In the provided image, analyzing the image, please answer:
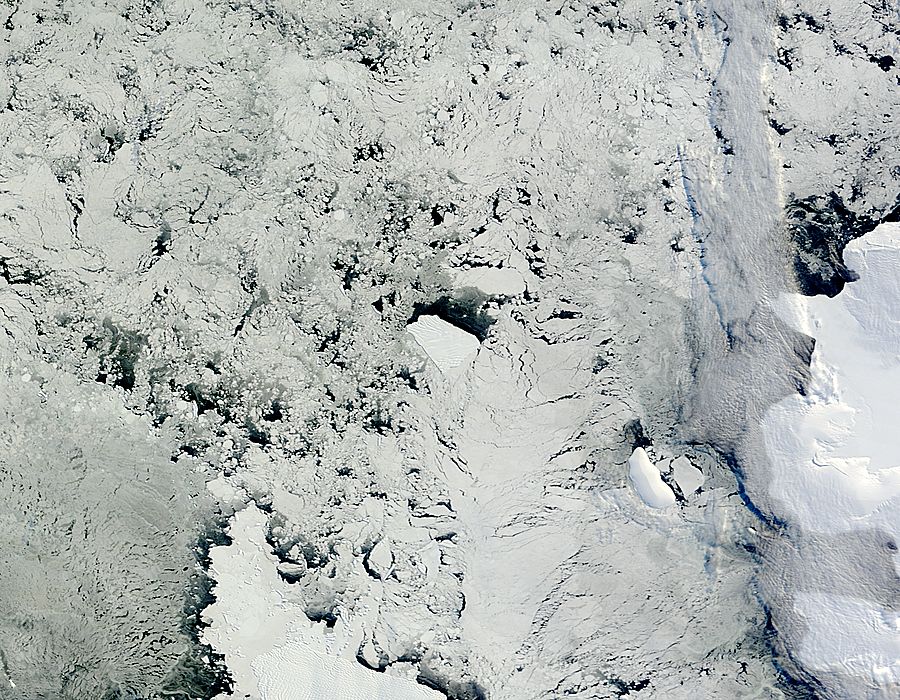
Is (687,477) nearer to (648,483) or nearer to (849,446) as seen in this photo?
(648,483)

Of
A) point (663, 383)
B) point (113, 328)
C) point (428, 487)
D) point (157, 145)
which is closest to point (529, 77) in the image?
point (663, 383)

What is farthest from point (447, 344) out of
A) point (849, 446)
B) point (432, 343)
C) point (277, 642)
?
point (849, 446)

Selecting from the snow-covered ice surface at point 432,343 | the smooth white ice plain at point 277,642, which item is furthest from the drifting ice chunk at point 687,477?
the smooth white ice plain at point 277,642

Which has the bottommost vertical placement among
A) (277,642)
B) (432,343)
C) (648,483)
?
(277,642)

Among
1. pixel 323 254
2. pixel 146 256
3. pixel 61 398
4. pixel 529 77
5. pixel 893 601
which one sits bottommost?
pixel 61 398

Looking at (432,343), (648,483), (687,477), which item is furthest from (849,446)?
(432,343)

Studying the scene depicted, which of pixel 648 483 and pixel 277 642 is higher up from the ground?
pixel 648 483

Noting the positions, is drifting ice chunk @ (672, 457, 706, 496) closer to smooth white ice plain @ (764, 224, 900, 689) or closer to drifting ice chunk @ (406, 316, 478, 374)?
smooth white ice plain @ (764, 224, 900, 689)

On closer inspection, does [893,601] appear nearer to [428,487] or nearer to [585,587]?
Answer: [585,587]
